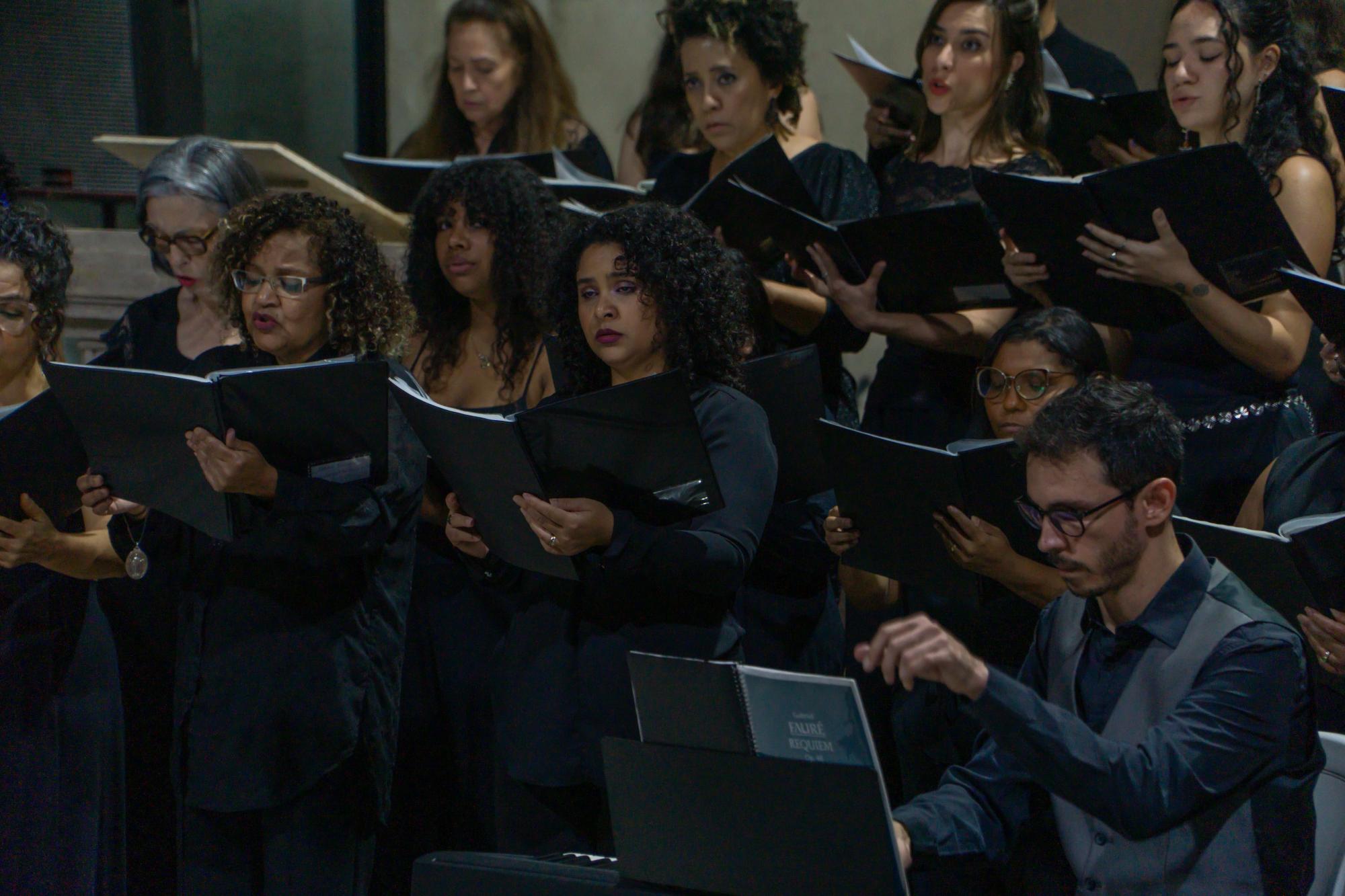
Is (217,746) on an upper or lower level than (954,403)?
lower

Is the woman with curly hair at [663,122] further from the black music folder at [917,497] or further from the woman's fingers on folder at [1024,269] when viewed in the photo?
the black music folder at [917,497]

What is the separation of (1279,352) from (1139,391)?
981mm

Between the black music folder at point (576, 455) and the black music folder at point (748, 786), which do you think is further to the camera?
the black music folder at point (576, 455)

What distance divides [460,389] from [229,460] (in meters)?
0.91

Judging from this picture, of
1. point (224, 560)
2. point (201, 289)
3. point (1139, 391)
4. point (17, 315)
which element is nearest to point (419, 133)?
point (201, 289)

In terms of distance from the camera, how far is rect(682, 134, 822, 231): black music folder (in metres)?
3.48

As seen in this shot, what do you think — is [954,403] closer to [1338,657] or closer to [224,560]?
[1338,657]

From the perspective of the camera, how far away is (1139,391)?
2250 mm

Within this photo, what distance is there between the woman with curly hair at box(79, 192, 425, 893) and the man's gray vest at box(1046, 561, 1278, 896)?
1302 mm

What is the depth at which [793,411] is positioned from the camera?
3160 mm

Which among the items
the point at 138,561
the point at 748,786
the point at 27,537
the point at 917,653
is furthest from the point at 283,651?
the point at 917,653

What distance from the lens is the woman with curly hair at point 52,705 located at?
10.1ft

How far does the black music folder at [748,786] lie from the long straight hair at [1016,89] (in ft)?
7.20

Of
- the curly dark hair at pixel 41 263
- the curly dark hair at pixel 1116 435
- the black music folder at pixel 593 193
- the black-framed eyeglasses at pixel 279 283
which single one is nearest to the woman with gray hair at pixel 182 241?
the curly dark hair at pixel 41 263
